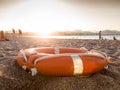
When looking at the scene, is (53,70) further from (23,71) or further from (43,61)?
(23,71)

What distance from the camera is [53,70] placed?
166 inches

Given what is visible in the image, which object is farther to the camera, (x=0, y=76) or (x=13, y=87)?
(x=0, y=76)

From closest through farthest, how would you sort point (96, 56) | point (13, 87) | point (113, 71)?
1. point (13, 87)
2. point (96, 56)
3. point (113, 71)

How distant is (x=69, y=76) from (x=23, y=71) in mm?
932

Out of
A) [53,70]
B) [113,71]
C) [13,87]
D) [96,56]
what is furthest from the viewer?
[113,71]

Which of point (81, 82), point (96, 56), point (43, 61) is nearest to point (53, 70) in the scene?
point (43, 61)

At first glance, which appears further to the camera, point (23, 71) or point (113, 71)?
point (113, 71)

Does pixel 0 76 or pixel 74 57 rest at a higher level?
pixel 74 57

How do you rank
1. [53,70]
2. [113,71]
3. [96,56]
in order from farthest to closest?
[113,71] → [96,56] → [53,70]

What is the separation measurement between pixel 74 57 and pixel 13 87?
4.02 ft

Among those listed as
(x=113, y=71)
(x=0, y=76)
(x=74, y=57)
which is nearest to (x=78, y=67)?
(x=74, y=57)

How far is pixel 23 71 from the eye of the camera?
15.2ft

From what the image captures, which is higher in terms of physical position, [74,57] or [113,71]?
[74,57]

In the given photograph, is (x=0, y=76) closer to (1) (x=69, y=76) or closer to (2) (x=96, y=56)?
(1) (x=69, y=76)
